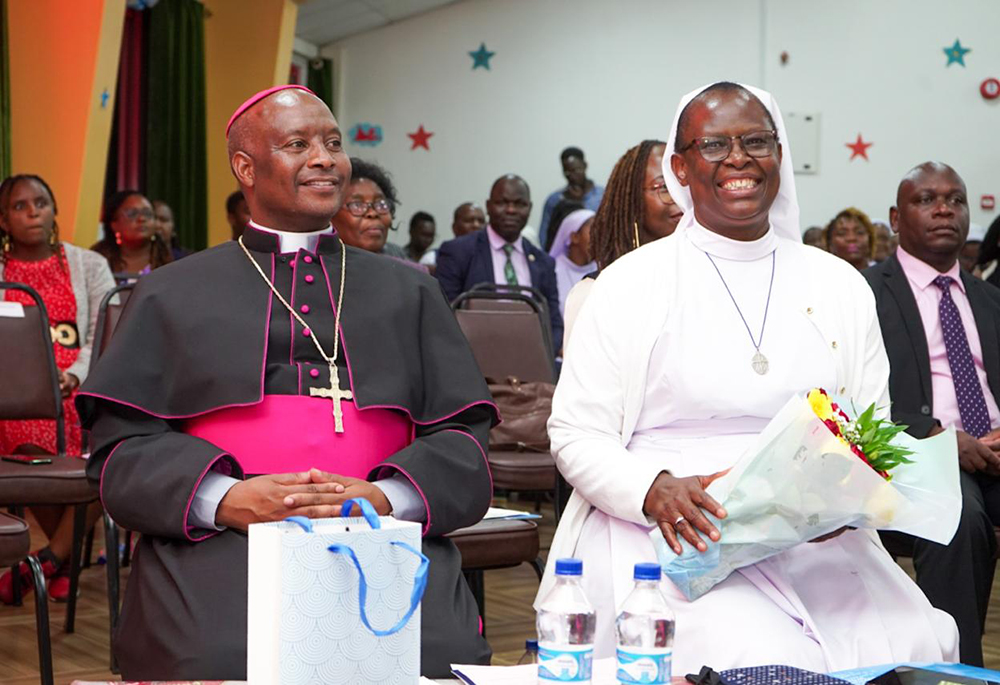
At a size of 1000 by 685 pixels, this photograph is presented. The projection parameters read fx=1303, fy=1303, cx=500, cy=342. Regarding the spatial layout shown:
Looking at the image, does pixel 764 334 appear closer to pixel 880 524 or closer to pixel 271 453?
pixel 880 524

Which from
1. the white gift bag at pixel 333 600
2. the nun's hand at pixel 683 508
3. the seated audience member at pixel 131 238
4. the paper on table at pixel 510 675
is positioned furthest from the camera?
the seated audience member at pixel 131 238

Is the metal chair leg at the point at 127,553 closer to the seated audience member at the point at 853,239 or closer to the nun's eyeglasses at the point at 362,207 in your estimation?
the nun's eyeglasses at the point at 362,207

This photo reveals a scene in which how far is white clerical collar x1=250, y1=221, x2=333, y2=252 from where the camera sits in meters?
2.59

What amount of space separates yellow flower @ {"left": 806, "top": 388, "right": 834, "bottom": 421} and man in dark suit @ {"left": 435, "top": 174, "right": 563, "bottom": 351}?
4.96 m

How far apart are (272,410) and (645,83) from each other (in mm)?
11059

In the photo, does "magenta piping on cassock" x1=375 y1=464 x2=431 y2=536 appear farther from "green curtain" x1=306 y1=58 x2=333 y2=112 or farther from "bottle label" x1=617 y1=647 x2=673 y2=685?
"green curtain" x1=306 y1=58 x2=333 y2=112

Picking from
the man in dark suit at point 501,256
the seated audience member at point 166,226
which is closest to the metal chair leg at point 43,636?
the man in dark suit at point 501,256

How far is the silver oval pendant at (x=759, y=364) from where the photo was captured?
2459 mm

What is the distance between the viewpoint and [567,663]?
1.62m

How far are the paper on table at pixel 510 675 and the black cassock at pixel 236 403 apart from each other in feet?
1.45

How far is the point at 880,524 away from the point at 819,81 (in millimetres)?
11017

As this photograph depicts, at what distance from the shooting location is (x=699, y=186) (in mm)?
2594

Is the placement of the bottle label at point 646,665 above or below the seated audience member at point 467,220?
below

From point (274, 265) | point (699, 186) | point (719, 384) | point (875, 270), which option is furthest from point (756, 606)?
point (875, 270)
